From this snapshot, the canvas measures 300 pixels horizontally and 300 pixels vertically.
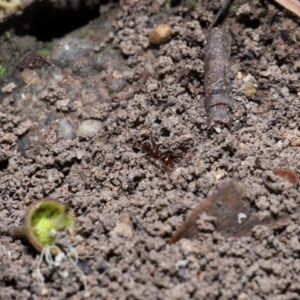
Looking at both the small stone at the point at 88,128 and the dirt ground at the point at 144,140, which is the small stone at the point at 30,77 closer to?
the dirt ground at the point at 144,140

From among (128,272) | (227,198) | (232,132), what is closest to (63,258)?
(128,272)

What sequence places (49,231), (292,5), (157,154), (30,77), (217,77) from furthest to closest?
(30,77)
(292,5)
(217,77)
(157,154)
(49,231)

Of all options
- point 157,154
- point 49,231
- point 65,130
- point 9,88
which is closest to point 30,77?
point 9,88

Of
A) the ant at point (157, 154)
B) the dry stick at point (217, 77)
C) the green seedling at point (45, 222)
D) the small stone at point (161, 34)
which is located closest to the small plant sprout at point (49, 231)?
the green seedling at point (45, 222)

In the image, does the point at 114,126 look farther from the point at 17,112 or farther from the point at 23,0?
the point at 23,0

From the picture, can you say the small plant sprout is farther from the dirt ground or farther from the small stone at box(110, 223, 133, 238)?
the small stone at box(110, 223, 133, 238)

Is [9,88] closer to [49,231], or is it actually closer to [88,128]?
[88,128]
